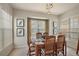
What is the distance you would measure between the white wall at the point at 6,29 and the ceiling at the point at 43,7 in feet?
0.60

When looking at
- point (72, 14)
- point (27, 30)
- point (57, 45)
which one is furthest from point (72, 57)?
point (27, 30)

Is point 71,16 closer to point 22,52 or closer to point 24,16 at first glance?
point 24,16

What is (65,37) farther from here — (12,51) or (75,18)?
(12,51)

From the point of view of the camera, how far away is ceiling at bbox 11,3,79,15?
81.7 inches

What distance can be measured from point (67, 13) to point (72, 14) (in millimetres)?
97

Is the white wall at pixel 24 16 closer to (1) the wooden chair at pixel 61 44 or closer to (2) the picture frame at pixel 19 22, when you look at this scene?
(2) the picture frame at pixel 19 22

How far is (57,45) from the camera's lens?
261 cm

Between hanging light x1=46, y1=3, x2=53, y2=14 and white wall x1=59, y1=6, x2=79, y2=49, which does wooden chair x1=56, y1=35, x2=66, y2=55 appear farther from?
hanging light x1=46, y1=3, x2=53, y2=14

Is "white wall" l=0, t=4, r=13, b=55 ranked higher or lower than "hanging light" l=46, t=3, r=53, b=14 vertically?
lower

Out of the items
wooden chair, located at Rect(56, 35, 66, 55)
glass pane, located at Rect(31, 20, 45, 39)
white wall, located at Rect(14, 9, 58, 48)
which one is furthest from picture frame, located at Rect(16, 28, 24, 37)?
wooden chair, located at Rect(56, 35, 66, 55)

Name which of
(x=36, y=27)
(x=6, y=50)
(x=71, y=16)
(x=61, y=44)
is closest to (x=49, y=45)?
(x=61, y=44)

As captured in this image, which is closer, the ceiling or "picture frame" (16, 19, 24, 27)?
the ceiling

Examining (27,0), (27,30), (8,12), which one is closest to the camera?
(27,0)

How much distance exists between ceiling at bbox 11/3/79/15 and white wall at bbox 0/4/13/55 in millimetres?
183
